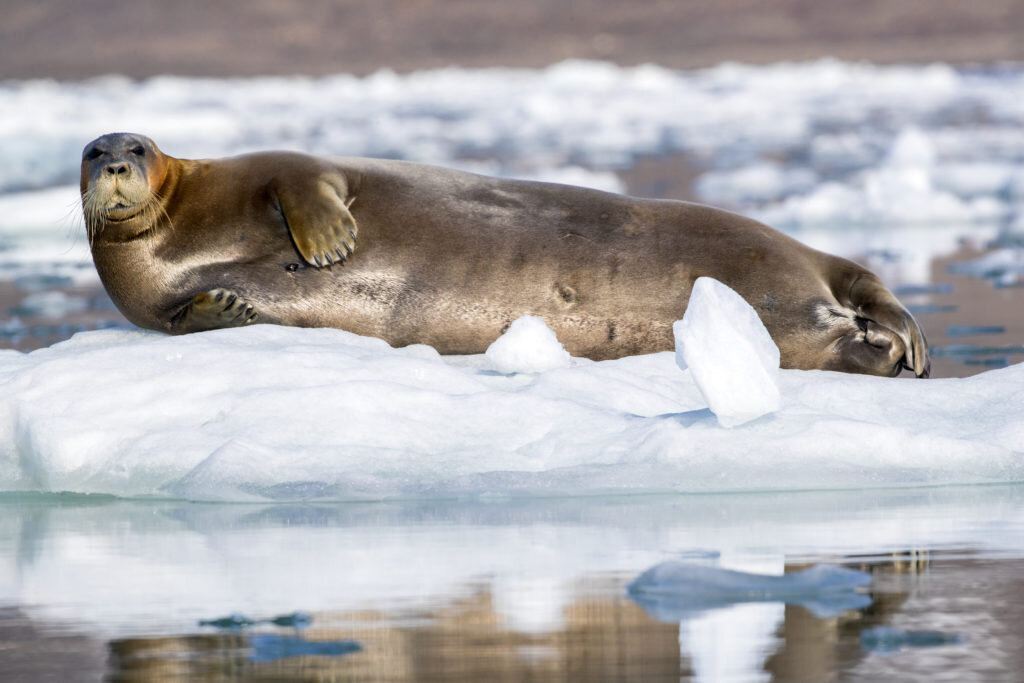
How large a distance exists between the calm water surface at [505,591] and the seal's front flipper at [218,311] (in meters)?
1.50

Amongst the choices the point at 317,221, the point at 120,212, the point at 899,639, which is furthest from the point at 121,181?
the point at 899,639

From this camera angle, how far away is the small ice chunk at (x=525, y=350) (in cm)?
529

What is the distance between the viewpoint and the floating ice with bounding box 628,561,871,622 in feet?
9.68

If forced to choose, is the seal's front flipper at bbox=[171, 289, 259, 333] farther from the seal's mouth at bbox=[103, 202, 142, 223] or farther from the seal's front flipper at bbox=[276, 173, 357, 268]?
the seal's mouth at bbox=[103, 202, 142, 223]

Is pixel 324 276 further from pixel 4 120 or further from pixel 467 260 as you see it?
pixel 4 120

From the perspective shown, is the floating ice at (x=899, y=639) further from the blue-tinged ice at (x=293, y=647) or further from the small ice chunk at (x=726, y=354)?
the small ice chunk at (x=726, y=354)

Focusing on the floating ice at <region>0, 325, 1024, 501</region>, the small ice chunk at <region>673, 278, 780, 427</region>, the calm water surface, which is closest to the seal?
the floating ice at <region>0, 325, 1024, 501</region>

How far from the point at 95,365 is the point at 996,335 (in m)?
4.31

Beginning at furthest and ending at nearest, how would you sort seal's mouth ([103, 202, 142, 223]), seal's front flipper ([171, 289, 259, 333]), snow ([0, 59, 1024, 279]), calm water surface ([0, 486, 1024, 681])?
snow ([0, 59, 1024, 279]) < seal's mouth ([103, 202, 142, 223]) < seal's front flipper ([171, 289, 259, 333]) < calm water surface ([0, 486, 1024, 681])

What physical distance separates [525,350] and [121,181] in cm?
173

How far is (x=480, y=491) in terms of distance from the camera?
A: 165 inches

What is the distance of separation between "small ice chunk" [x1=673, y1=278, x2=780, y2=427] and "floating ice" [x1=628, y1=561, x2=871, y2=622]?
3.95 feet

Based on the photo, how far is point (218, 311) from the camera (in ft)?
18.8

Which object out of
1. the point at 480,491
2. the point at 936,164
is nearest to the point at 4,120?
the point at 936,164
